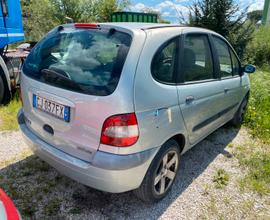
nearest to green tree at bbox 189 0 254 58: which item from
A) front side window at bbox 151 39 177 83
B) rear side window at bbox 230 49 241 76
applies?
rear side window at bbox 230 49 241 76

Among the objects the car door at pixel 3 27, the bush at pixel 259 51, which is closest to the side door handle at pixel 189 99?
the car door at pixel 3 27

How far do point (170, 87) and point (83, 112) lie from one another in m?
0.82

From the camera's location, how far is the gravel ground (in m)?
2.44

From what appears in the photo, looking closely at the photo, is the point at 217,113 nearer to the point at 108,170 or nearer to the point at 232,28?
the point at 108,170

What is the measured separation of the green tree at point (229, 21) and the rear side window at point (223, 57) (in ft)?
29.5

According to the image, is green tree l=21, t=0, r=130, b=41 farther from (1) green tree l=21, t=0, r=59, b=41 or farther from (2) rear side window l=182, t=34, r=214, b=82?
(2) rear side window l=182, t=34, r=214, b=82

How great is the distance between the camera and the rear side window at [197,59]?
2607mm

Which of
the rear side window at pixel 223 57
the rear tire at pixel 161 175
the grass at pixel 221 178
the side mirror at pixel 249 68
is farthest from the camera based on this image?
the side mirror at pixel 249 68

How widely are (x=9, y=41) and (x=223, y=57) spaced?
14.3 ft

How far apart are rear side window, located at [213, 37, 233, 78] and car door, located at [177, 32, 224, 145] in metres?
0.25

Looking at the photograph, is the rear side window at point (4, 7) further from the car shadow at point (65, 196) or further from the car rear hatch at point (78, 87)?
the car shadow at point (65, 196)

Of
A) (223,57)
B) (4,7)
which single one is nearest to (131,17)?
(4,7)

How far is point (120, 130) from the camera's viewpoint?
192cm

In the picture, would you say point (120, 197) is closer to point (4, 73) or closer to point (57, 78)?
point (57, 78)
